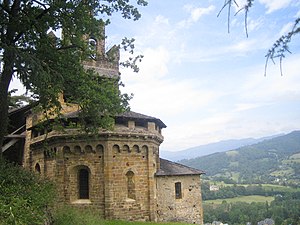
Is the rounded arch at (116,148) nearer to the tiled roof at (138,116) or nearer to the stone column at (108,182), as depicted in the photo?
the stone column at (108,182)

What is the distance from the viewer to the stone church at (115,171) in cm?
1734

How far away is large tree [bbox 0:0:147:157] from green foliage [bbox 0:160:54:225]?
1.74 metres

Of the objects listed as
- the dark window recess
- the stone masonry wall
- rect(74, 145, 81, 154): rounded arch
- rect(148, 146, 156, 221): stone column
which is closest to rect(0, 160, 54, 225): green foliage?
rect(74, 145, 81, 154): rounded arch

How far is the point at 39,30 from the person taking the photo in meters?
11.4

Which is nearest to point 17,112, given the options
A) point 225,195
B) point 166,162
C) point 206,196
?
point 166,162

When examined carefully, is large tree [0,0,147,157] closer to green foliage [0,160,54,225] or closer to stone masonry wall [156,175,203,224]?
green foliage [0,160,54,225]

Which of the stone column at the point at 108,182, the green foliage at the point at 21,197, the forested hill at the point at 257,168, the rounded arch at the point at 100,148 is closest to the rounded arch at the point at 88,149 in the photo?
the rounded arch at the point at 100,148

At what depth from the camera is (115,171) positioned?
17453mm

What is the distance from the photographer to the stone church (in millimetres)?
17344

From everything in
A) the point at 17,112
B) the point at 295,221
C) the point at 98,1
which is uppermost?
the point at 98,1

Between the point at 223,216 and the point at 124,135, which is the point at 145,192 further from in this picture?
the point at 223,216

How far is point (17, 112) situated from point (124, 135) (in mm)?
10003

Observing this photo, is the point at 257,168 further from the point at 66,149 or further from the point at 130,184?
the point at 66,149

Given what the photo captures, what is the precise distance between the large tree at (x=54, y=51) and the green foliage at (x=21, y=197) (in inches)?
68.5
